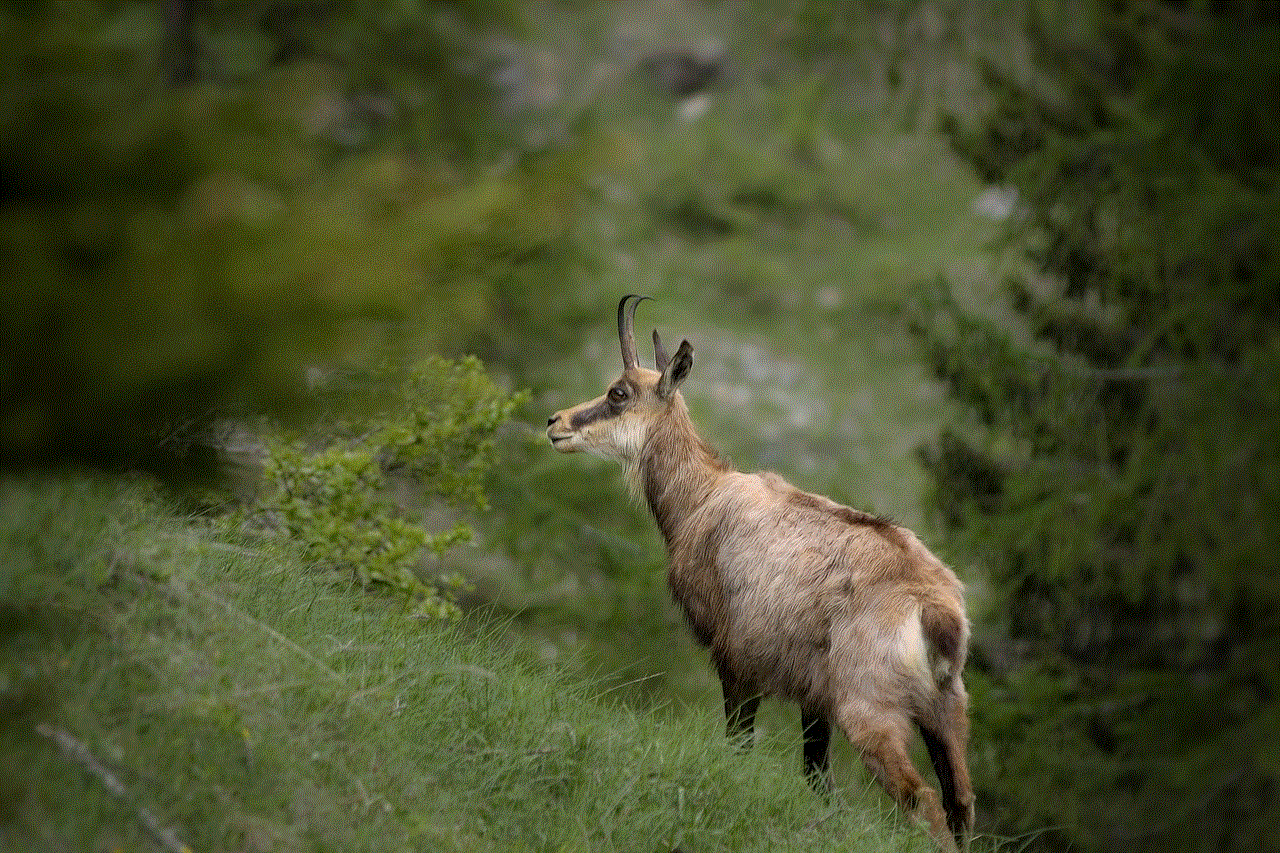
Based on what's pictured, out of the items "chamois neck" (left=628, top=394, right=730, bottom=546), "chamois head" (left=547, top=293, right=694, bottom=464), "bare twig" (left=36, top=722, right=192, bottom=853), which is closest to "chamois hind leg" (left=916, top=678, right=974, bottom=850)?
"chamois neck" (left=628, top=394, right=730, bottom=546)

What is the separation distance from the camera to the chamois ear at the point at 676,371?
730 centimetres

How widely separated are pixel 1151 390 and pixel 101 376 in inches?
320

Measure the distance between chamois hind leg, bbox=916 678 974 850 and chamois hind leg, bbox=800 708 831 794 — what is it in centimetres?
57

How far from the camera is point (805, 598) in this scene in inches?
254

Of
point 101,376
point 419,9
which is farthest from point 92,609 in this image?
point 419,9

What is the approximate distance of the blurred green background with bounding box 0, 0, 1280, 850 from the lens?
9.78 feet

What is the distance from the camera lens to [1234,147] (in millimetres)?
10047

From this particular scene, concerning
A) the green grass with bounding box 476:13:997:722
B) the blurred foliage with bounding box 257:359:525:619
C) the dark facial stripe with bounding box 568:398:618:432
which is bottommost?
the green grass with bounding box 476:13:997:722

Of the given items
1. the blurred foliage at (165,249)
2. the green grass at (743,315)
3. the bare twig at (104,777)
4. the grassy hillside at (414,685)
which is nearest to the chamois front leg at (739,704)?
the grassy hillside at (414,685)

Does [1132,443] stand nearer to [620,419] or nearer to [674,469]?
[674,469]

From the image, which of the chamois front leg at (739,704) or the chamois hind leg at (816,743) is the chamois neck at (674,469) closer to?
the chamois front leg at (739,704)

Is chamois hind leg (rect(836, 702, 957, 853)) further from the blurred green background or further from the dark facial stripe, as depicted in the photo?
the dark facial stripe

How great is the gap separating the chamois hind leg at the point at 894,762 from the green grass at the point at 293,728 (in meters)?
0.12

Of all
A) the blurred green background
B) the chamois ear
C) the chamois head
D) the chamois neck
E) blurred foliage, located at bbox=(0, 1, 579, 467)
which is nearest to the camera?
blurred foliage, located at bbox=(0, 1, 579, 467)
